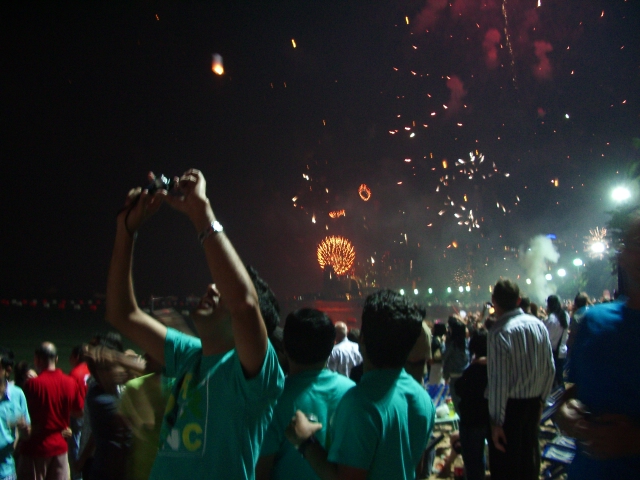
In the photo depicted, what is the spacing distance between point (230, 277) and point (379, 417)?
93cm

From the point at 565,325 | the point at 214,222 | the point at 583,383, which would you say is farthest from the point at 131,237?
the point at 565,325

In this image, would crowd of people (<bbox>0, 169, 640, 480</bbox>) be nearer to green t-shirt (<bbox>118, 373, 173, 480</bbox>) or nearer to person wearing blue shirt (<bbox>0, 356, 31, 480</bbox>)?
green t-shirt (<bbox>118, 373, 173, 480</bbox>)

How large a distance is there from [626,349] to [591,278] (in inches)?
2132

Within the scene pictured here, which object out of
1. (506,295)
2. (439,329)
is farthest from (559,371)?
(506,295)

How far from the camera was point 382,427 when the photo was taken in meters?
2.06

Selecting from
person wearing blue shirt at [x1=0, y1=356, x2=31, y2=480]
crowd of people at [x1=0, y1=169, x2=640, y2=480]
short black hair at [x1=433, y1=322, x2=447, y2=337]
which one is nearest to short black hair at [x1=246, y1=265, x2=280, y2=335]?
crowd of people at [x1=0, y1=169, x2=640, y2=480]

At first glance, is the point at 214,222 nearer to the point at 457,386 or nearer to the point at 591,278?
the point at 457,386

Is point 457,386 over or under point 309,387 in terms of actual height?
under

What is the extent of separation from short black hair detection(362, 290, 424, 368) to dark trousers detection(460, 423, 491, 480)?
3.06m

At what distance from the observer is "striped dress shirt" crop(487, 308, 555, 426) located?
421cm

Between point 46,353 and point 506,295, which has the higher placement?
point 506,295

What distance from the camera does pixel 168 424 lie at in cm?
217

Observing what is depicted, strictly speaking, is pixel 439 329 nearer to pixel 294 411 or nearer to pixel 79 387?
pixel 79 387

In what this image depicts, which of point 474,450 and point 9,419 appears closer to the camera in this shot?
point 9,419
